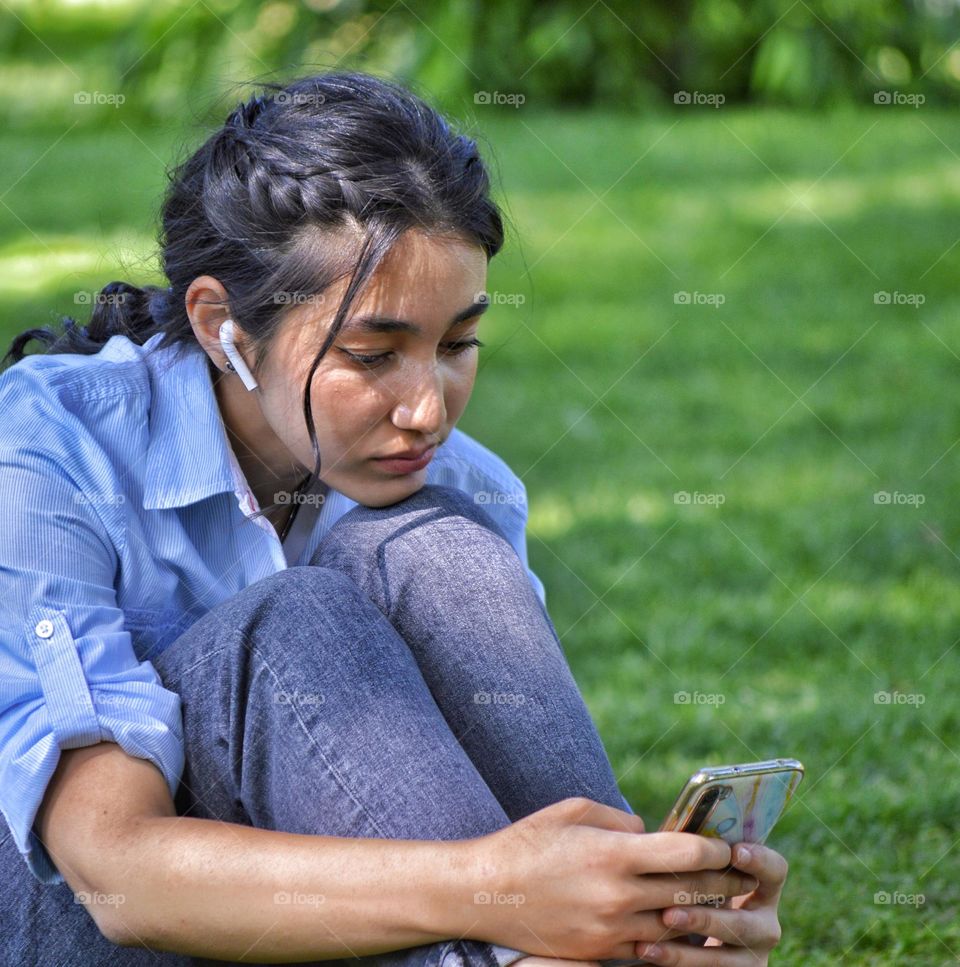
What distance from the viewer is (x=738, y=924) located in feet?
5.53

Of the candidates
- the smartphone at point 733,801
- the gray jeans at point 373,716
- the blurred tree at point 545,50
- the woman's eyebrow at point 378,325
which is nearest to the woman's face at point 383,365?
the woman's eyebrow at point 378,325

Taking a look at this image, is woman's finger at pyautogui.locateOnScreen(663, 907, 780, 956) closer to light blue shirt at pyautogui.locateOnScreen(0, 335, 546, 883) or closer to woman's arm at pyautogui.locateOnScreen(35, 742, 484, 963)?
woman's arm at pyautogui.locateOnScreen(35, 742, 484, 963)

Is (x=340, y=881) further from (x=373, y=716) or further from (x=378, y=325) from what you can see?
(x=378, y=325)

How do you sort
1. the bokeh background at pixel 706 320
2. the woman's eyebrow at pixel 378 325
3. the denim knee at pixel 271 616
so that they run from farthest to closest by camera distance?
the bokeh background at pixel 706 320, the woman's eyebrow at pixel 378 325, the denim knee at pixel 271 616

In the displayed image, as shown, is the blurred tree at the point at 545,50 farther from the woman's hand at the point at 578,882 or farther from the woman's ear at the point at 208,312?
the woman's hand at the point at 578,882

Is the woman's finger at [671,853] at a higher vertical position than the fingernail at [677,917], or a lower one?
higher

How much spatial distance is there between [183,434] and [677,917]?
0.88m

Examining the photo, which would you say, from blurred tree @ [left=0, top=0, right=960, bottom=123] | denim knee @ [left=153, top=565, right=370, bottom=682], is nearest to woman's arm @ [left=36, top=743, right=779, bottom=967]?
denim knee @ [left=153, top=565, right=370, bottom=682]

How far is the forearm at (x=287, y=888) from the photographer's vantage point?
1.53m

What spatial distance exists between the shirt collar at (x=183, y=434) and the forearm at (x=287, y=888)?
0.48 metres

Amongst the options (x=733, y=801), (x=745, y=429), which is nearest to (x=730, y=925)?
(x=733, y=801)

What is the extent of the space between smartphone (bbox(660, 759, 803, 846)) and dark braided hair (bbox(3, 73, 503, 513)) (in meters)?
0.65

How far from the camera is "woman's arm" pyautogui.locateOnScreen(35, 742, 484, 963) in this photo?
1532 millimetres

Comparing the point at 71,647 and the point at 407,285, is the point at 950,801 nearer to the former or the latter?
the point at 407,285
